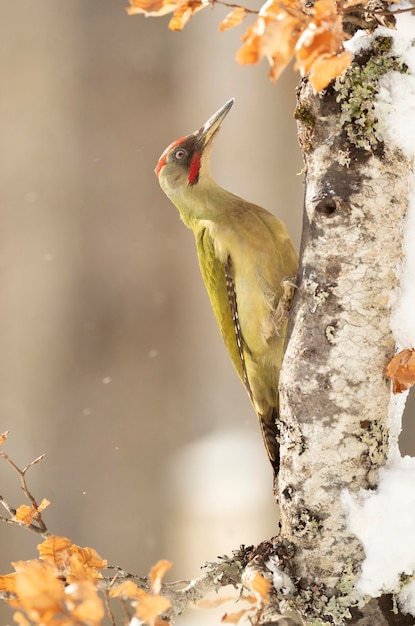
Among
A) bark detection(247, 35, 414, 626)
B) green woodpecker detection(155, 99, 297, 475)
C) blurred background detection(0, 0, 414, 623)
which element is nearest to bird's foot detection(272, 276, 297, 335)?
green woodpecker detection(155, 99, 297, 475)

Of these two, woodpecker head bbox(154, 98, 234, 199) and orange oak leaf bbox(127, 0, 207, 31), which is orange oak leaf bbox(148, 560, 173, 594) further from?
woodpecker head bbox(154, 98, 234, 199)

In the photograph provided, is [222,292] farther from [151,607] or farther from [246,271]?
[151,607]

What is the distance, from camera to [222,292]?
237 centimetres

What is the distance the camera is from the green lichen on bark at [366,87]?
4.84 ft

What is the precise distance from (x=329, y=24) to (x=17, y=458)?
17.6 ft

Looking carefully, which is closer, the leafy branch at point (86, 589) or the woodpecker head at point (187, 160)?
the leafy branch at point (86, 589)

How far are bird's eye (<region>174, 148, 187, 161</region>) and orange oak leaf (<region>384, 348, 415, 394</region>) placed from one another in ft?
4.02

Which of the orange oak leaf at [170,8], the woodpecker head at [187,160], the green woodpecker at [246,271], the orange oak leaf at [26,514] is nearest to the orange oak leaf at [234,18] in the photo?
the orange oak leaf at [170,8]

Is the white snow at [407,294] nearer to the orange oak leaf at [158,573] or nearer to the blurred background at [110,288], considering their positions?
the orange oak leaf at [158,573]

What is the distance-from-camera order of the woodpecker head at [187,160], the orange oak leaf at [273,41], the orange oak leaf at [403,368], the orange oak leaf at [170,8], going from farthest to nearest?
the woodpecker head at [187,160]
the orange oak leaf at [403,368]
the orange oak leaf at [170,8]
the orange oak leaf at [273,41]

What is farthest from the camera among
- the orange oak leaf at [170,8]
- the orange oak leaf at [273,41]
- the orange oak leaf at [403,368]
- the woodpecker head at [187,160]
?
the woodpecker head at [187,160]

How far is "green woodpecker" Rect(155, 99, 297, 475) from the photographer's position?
225 centimetres

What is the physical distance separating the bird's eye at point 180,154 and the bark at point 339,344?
951 millimetres

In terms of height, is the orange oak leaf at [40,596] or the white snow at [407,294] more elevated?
the white snow at [407,294]
